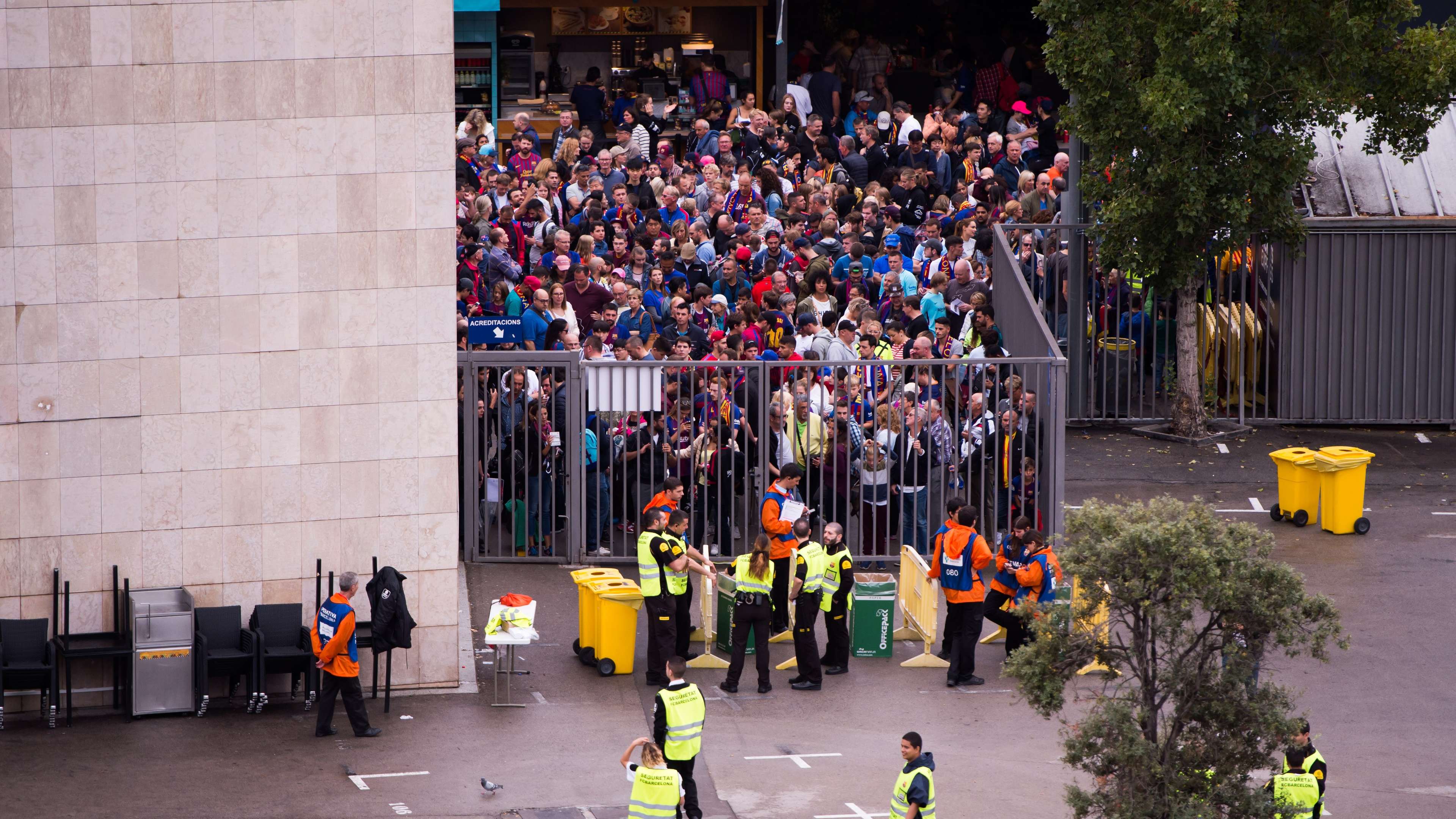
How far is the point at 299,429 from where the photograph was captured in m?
15.3

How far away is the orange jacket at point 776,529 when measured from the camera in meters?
17.0

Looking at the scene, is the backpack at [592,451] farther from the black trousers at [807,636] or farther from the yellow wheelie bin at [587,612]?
the black trousers at [807,636]

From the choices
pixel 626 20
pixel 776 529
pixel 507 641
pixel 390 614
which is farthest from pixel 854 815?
pixel 626 20

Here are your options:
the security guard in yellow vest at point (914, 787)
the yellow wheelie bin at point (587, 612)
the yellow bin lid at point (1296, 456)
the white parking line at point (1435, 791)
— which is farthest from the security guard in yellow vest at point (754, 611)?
the yellow bin lid at point (1296, 456)

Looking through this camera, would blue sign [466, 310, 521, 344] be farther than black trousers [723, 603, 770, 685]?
Yes

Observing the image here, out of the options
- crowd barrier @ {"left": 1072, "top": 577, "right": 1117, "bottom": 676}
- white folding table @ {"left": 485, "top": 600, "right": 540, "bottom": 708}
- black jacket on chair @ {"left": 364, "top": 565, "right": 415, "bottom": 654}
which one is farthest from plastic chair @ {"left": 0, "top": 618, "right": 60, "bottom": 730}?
crowd barrier @ {"left": 1072, "top": 577, "right": 1117, "bottom": 676}

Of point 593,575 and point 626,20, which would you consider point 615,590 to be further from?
point 626,20

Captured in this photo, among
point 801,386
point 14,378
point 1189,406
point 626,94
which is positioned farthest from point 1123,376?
point 14,378

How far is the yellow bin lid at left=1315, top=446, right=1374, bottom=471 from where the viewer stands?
19922mm

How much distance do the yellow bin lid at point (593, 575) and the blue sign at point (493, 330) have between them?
151 inches

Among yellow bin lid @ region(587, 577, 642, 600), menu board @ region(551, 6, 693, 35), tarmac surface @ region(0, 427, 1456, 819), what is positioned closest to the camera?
tarmac surface @ region(0, 427, 1456, 819)

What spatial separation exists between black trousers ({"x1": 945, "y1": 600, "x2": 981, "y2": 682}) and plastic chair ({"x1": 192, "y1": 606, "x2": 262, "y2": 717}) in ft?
20.5

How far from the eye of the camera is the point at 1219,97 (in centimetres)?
2120

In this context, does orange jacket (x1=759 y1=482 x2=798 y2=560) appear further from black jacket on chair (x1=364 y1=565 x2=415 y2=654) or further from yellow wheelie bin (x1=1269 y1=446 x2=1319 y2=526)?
→ yellow wheelie bin (x1=1269 y1=446 x2=1319 y2=526)
